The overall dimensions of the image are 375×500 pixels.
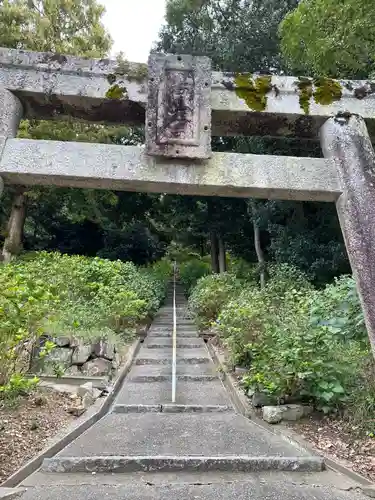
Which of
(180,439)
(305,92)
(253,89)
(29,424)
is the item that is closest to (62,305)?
(29,424)

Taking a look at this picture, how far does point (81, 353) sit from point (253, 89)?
15.0ft

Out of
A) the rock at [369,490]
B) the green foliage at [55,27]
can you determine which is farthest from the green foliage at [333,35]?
the green foliage at [55,27]

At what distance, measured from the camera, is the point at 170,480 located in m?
3.20

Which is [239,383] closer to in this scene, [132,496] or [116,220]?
[132,496]

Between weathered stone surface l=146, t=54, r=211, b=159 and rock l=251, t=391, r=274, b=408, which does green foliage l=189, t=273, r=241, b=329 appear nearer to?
rock l=251, t=391, r=274, b=408

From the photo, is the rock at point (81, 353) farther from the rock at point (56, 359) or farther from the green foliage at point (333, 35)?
the green foliage at point (333, 35)

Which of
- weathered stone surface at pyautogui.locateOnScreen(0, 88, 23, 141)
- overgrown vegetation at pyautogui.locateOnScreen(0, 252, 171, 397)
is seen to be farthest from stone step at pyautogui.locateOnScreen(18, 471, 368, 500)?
weathered stone surface at pyautogui.locateOnScreen(0, 88, 23, 141)

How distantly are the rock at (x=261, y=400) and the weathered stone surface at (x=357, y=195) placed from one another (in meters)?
2.04

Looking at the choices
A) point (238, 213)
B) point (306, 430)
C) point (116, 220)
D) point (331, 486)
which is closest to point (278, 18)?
point (238, 213)

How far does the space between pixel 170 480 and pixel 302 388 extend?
1949mm

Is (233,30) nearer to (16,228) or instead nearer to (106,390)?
(16,228)

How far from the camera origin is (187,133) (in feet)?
10.4

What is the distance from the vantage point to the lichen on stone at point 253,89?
343 cm

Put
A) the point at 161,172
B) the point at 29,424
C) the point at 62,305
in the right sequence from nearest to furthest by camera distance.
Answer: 1. the point at 161,172
2. the point at 29,424
3. the point at 62,305
